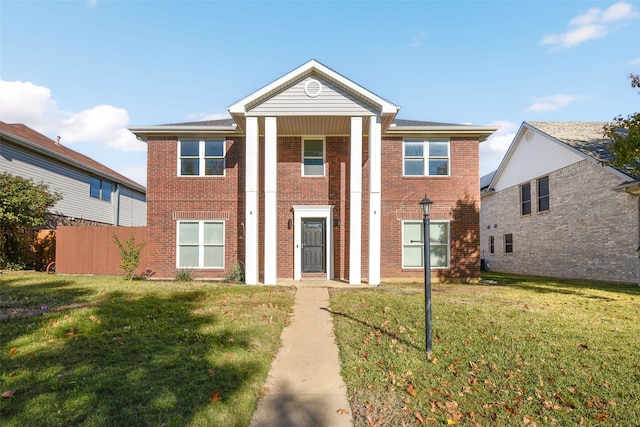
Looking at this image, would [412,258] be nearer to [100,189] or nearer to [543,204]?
[543,204]

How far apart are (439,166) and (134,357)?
1152 cm

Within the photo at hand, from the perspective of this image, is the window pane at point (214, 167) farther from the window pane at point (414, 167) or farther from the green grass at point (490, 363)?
the green grass at point (490, 363)

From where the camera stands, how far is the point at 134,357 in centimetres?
513

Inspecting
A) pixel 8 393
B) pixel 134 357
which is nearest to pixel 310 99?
pixel 134 357

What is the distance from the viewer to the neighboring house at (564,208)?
14.5m

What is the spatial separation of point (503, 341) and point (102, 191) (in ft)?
78.3

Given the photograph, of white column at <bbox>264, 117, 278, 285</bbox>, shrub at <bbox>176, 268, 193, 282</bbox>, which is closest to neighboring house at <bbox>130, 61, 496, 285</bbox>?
shrub at <bbox>176, 268, 193, 282</bbox>

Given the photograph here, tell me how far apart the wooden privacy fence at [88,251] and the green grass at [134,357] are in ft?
15.5

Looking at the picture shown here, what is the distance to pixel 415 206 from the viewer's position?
13547 millimetres

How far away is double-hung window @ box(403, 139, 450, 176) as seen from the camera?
44.9ft

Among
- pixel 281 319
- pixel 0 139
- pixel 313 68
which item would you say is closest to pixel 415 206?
pixel 313 68

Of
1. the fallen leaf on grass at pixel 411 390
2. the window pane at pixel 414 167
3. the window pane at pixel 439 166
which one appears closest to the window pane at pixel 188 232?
the window pane at pixel 414 167

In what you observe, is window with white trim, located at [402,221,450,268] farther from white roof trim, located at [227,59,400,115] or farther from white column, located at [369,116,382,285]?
white roof trim, located at [227,59,400,115]

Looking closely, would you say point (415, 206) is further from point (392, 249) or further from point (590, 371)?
point (590, 371)
